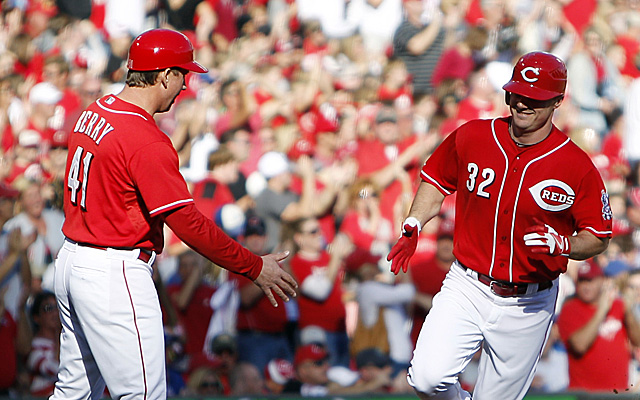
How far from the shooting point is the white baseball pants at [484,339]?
3.76m

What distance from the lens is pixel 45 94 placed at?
7223 mm

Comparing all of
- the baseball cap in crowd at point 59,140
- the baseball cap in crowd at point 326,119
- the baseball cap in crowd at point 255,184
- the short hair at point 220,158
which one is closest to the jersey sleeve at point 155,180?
the baseball cap in crowd at point 255,184

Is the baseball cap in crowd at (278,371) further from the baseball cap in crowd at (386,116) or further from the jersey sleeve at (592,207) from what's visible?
the jersey sleeve at (592,207)

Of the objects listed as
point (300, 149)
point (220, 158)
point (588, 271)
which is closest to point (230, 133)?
point (220, 158)

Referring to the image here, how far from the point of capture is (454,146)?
4.05 meters

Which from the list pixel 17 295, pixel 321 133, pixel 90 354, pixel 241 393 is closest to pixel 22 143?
pixel 17 295

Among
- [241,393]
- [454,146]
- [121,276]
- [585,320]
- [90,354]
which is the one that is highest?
[454,146]

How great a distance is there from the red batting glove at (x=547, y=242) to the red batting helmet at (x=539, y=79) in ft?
1.97

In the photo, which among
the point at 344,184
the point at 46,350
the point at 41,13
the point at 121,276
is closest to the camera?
the point at 121,276

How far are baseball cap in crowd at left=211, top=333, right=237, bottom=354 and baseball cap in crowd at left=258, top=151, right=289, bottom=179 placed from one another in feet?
4.67

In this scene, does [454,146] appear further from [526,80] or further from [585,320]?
[585,320]

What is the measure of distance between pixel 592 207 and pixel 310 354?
98.6 inches

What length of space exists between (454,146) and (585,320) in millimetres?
2190

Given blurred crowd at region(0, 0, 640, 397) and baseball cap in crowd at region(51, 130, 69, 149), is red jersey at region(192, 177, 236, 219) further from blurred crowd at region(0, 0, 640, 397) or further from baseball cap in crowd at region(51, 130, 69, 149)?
baseball cap in crowd at region(51, 130, 69, 149)
